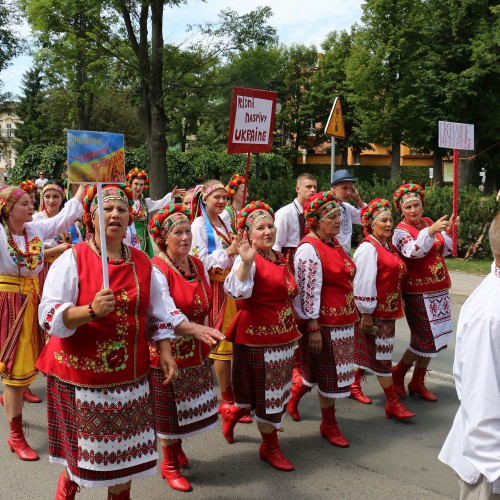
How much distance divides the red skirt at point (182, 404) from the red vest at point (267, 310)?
0.47m

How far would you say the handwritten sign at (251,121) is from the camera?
17.0 ft

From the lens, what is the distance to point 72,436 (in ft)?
10.9

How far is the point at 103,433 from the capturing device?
3266 millimetres

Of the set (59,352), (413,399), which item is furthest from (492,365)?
(413,399)

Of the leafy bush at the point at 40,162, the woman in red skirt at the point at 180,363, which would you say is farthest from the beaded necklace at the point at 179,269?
the leafy bush at the point at 40,162

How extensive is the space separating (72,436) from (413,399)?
3.70 m

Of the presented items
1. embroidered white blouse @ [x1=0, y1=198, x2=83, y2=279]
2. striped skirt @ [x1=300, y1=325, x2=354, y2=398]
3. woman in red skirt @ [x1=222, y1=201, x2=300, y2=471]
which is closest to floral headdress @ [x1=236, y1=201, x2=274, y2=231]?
woman in red skirt @ [x1=222, y1=201, x2=300, y2=471]

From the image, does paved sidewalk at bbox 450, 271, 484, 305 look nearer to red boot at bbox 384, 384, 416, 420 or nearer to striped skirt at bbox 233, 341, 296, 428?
red boot at bbox 384, 384, 416, 420

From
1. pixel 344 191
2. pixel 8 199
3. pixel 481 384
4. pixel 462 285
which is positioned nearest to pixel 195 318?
pixel 8 199

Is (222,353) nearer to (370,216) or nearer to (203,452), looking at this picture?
(203,452)

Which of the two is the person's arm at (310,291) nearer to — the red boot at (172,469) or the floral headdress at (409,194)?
the red boot at (172,469)

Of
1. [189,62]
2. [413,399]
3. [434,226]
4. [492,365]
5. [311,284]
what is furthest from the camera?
[189,62]

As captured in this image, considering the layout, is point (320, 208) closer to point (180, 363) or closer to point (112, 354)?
point (180, 363)

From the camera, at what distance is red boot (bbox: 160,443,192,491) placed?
424cm
